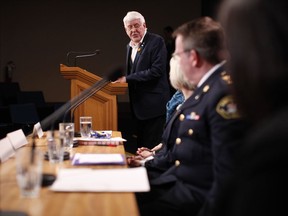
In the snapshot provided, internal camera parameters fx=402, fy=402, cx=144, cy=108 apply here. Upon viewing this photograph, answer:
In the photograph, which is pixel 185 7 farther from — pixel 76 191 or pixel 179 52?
pixel 76 191

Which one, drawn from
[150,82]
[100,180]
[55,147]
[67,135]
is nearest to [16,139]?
[67,135]

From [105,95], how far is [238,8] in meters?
2.62

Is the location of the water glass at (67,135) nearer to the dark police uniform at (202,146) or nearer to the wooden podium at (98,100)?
the dark police uniform at (202,146)

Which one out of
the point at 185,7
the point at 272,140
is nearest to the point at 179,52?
the point at 272,140

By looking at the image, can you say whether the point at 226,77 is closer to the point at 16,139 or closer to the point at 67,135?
the point at 67,135

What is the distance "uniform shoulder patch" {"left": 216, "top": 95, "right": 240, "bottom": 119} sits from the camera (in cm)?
144

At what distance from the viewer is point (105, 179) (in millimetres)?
1512

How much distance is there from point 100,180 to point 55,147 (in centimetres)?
39

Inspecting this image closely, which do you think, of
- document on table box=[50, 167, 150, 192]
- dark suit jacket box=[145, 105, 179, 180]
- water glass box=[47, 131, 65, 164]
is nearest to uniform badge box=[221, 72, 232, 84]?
dark suit jacket box=[145, 105, 179, 180]

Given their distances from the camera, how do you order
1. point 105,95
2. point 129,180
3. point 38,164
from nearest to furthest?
1. point 38,164
2. point 129,180
3. point 105,95

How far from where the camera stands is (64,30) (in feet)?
31.4

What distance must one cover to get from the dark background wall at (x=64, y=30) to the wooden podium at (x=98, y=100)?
20.0 ft

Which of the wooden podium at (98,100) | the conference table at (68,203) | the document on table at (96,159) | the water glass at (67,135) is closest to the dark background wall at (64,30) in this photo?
the wooden podium at (98,100)

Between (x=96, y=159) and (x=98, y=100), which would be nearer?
(x=96, y=159)
